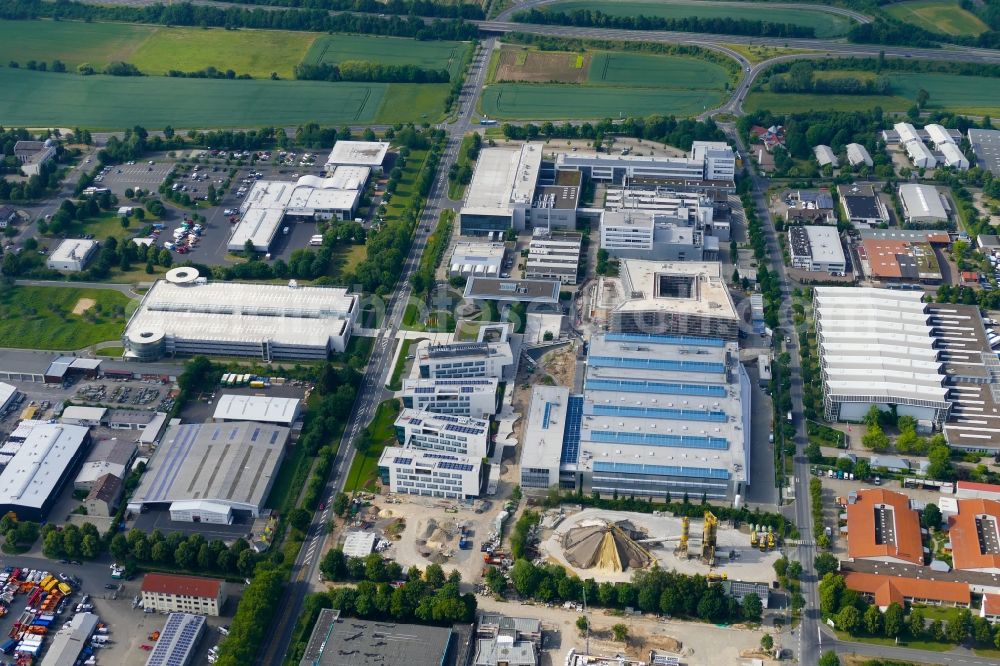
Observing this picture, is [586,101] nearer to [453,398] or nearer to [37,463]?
[453,398]

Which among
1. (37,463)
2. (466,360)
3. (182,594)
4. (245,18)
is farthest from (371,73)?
(182,594)

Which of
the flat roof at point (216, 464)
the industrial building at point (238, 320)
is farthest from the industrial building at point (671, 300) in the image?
the flat roof at point (216, 464)

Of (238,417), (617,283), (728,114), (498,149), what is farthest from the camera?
(728,114)

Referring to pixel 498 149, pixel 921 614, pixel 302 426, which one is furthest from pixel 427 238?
pixel 921 614

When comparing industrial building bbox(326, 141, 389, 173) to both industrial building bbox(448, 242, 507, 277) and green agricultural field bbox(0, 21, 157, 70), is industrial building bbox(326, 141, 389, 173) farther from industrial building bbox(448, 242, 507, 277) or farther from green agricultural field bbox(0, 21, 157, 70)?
green agricultural field bbox(0, 21, 157, 70)

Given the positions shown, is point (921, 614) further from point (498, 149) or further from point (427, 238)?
point (498, 149)

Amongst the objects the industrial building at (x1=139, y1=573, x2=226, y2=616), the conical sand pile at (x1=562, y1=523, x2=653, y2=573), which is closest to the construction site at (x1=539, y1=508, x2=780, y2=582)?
the conical sand pile at (x1=562, y1=523, x2=653, y2=573)
